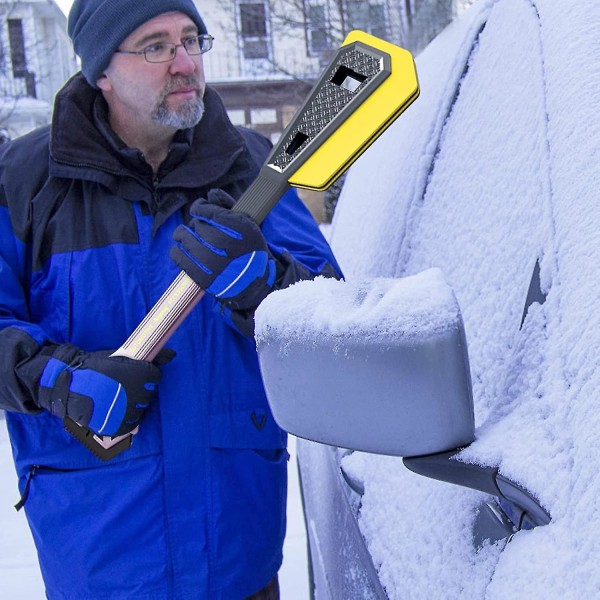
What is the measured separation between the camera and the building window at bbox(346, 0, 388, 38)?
10.3 metres

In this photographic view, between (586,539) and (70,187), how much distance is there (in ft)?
4.17

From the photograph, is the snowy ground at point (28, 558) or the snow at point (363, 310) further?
the snowy ground at point (28, 558)

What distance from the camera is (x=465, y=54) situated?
162 cm

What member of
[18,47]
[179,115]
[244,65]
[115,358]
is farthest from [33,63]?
[115,358]

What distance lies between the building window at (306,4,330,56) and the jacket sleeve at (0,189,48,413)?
10.3 metres

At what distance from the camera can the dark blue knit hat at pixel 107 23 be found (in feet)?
5.76

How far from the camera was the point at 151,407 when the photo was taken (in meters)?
1.65

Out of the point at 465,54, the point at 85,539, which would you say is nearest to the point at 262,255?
the point at 465,54

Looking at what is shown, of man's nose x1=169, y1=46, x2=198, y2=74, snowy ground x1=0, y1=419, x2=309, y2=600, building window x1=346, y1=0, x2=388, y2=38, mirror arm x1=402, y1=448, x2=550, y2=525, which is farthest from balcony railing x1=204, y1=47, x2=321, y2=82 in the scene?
mirror arm x1=402, y1=448, x2=550, y2=525

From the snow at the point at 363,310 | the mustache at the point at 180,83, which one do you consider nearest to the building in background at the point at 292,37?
the mustache at the point at 180,83

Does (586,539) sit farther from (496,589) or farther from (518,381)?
(518,381)

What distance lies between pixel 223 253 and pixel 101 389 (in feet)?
1.13

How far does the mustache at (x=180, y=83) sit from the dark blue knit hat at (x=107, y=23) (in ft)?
0.47

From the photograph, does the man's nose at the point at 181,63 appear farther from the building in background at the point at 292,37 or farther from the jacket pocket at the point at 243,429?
the building in background at the point at 292,37
